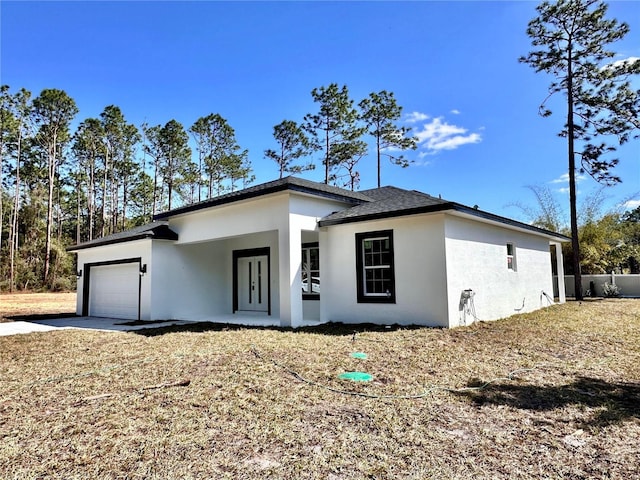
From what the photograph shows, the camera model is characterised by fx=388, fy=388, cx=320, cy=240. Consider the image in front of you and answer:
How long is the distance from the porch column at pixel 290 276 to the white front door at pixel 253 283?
11.5ft

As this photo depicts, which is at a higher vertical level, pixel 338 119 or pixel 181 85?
pixel 338 119

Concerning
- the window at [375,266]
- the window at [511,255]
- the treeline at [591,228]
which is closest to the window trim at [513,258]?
the window at [511,255]

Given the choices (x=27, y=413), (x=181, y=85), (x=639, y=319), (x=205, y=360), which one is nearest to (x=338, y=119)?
(x=181, y=85)

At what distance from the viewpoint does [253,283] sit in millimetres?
13906

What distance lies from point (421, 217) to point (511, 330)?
11.0 feet

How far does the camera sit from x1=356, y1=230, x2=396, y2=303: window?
9883 mm

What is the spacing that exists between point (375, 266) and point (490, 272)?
3.55 metres

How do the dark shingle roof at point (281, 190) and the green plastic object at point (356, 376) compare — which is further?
the dark shingle roof at point (281, 190)

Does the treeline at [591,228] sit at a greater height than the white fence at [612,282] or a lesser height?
greater

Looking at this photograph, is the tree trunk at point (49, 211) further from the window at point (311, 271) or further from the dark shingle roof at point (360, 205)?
the window at point (311, 271)

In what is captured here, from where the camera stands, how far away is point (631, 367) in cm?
575

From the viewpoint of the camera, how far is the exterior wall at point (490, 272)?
Result: 9.33 metres

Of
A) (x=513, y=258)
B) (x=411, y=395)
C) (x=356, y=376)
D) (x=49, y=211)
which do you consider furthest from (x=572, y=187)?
(x=49, y=211)

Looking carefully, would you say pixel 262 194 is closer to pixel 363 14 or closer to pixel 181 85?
pixel 363 14
